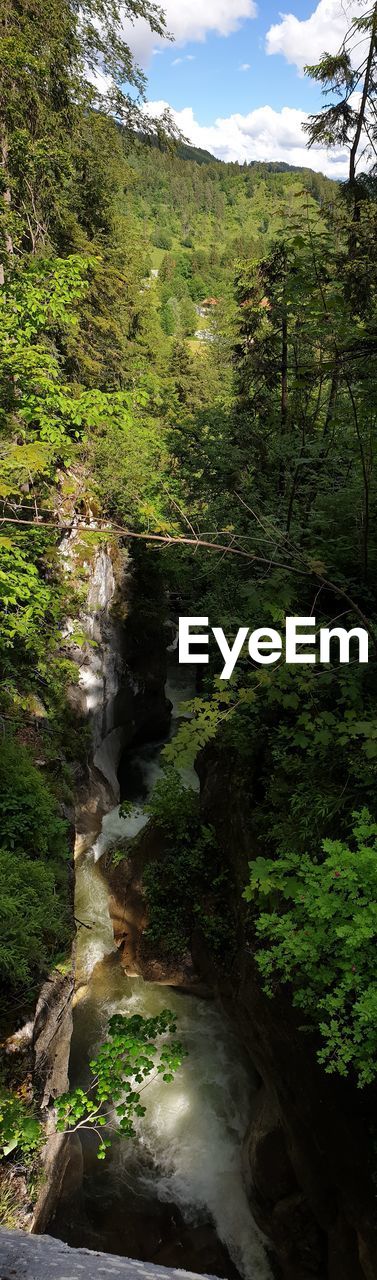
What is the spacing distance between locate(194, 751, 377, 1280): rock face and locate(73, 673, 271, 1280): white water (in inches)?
18.1

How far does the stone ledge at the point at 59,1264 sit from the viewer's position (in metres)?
2.89

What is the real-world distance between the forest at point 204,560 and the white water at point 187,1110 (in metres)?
0.51

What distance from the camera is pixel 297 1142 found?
6633 millimetres

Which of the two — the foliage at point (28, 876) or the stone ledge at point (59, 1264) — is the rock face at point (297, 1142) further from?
the foliage at point (28, 876)

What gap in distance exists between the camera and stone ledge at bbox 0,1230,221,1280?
9.48ft

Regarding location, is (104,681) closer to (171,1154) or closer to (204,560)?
(204,560)

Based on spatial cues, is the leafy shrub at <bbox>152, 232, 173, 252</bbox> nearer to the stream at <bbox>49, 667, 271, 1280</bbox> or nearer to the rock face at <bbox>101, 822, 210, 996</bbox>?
the rock face at <bbox>101, 822, 210, 996</bbox>

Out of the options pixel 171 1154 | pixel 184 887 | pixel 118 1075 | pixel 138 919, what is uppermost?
pixel 118 1075

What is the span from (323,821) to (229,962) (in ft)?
17.6

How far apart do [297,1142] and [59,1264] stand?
4730 mm

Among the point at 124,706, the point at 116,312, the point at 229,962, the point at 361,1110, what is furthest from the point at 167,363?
the point at 361,1110

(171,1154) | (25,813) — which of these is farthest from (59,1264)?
(171,1154)

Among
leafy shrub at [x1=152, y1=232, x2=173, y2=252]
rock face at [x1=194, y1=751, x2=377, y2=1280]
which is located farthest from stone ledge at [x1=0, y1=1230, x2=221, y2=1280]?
leafy shrub at [x1=152, y1=232, x2=173, y2=252]

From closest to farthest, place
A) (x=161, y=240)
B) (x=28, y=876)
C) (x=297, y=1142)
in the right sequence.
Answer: (x=28, y=876) < (x=297, y=1142) < (x=161, y=240)
